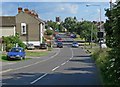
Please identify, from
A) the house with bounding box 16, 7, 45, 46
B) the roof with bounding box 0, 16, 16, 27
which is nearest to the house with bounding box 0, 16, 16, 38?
the roof with bounding box 0, 16, 16, 27

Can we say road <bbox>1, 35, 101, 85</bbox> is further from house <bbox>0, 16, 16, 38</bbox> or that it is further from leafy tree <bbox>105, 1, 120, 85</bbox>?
house <bbox>0, 16, 16, 38</bbox>

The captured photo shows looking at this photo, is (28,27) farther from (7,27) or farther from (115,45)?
(115,45)

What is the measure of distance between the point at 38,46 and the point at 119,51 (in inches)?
2916

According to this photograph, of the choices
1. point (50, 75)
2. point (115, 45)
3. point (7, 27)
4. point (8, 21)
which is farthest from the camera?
point (8, 21)

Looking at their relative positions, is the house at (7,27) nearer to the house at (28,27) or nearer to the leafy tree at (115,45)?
the house at (28,27)

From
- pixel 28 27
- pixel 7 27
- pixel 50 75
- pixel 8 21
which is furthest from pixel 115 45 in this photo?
pixel 28 27

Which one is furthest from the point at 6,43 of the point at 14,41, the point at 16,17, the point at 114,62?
the point at 114,62

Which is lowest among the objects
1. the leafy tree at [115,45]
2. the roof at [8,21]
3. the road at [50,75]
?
the road at [50,75]

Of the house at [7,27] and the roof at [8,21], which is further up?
the roof at [8,21]

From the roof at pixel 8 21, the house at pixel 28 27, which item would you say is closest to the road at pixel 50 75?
the roof at pixel 8 21

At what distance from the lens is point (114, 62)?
13.5 metres

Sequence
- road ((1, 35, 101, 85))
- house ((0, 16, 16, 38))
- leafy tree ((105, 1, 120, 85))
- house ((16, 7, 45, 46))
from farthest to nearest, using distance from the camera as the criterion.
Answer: house ((16, 7, 45, 46))
house ((0, 16, 16, 38))
road ((1, 35, 101, 85))
leafy tree ((105, 1, 120, 85))

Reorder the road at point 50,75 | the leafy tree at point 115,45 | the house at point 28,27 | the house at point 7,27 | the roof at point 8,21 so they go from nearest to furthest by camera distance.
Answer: the leafy tree at point 115,45 < the road at point 50,75 < the house at point 7,27 < the roof at point 8,21 < the house at point 28,27

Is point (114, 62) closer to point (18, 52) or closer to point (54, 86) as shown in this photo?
point (54, 86)
